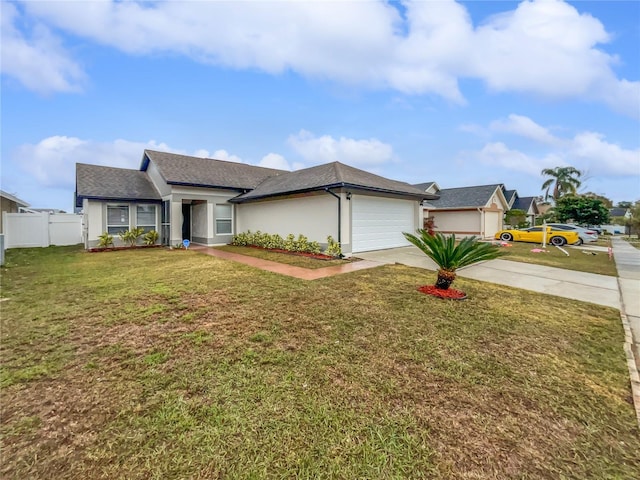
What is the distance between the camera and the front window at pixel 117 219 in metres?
15.3

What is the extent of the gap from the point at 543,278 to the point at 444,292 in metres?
4.35

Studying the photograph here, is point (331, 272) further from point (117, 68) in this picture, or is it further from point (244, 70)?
point (117, 68)

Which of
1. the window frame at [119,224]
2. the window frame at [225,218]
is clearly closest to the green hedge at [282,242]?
the window frame at [225,218]

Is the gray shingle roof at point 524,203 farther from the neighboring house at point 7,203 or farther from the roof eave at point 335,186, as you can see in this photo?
the neighboring house at point 7,203

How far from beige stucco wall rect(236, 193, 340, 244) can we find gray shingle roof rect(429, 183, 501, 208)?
1529cm

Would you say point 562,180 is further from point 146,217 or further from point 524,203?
point 146,217

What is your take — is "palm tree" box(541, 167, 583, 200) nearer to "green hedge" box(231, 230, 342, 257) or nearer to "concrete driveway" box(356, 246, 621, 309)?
"concrete driveway" box(356, 246, 621, 309)

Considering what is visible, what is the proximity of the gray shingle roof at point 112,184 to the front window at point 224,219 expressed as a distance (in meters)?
3.43

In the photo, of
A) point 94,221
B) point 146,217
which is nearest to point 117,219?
point 94,221

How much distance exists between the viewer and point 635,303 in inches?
253

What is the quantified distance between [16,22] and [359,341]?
14.4 metres

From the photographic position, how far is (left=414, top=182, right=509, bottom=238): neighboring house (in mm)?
23739

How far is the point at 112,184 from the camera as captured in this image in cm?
1588

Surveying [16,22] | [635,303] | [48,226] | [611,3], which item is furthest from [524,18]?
[48,226]
